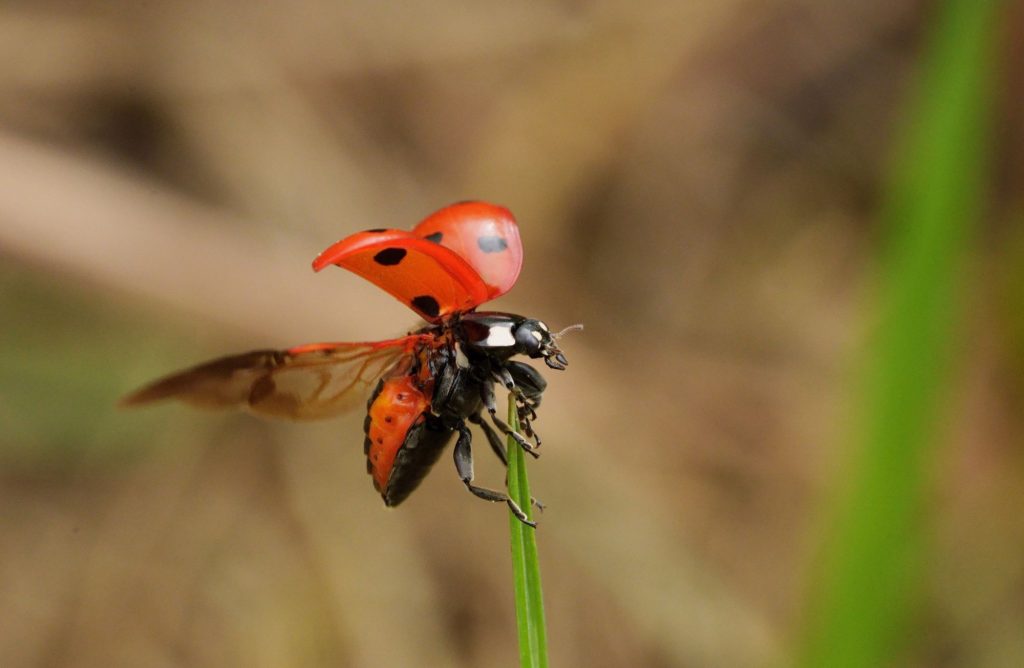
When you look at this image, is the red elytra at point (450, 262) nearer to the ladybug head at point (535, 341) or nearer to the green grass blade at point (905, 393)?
the ladybug head at point (535, 341)

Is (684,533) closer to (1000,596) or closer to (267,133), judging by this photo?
(1000,596)

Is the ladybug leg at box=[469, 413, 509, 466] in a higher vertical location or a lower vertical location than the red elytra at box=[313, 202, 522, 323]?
lower

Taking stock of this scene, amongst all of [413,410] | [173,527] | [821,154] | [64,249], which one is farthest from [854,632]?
[821,154]

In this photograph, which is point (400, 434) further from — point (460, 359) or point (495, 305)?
point (495, 305)

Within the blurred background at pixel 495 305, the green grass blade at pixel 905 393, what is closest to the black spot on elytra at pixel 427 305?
the green grass blade at pixel 905 393

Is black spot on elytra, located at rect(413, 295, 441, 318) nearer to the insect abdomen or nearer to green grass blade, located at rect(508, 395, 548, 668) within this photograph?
the insect abdomen

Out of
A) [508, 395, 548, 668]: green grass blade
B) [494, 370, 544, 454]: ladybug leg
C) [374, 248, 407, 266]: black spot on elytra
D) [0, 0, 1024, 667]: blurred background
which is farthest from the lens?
[0, 0, 1024, 667]: blurred background

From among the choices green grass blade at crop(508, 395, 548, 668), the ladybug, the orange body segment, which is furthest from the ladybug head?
green grass blade at crop(508, 395, 548, 668)
